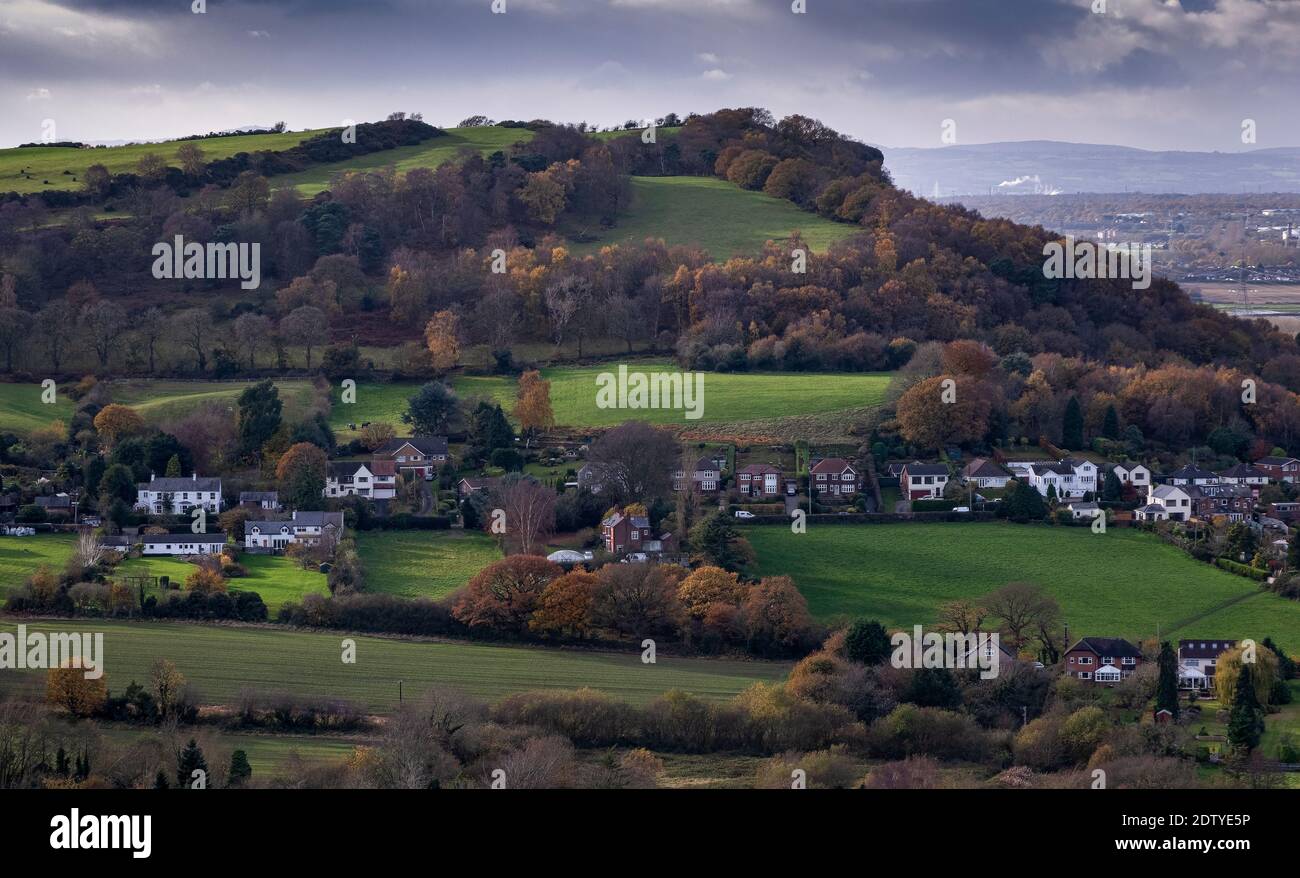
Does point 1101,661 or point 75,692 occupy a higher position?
point 75,692

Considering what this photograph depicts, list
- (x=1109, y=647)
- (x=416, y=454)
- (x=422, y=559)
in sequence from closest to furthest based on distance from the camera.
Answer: (x=1109, y=647) → (x=422, y=559) → (x=416, y=454)

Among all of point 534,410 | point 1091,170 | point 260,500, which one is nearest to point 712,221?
point 534,410

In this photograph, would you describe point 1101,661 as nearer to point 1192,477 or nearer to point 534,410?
point 1192,477

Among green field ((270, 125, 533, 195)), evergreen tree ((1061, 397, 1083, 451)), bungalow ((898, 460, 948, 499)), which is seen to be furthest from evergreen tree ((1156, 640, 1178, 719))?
green field ((270, 125, 533, 195))

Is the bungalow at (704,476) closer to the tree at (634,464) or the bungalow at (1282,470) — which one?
the tree at (634,464)

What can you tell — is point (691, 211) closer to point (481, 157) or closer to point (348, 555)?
point (481, 157)
